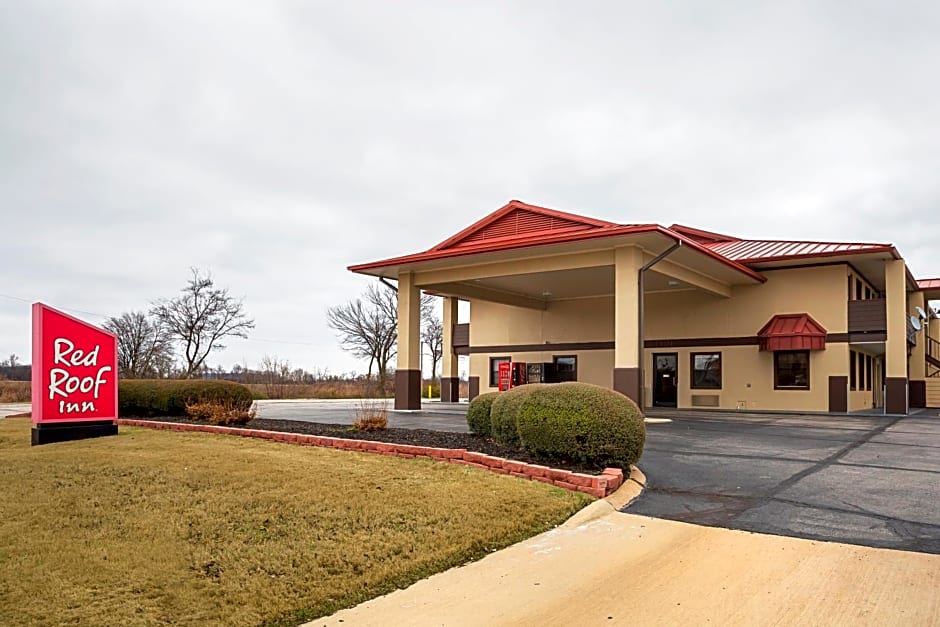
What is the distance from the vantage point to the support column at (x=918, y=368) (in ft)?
99.2

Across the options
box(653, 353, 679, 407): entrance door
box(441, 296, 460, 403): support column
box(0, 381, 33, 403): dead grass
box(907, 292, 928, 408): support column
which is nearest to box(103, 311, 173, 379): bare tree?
box(0, 381, 33, 403): dead grass

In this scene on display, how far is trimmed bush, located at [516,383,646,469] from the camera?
899 centimetres

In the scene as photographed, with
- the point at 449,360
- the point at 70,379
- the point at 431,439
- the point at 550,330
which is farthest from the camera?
the point at 449,360

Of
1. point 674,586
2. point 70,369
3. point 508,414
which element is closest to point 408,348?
point 70,369

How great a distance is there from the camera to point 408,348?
80.1ft

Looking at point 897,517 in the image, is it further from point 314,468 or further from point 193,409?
point 193,409

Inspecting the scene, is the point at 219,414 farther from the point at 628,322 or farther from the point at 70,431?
the point at 628,322

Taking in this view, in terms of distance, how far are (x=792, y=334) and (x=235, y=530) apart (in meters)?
22.0

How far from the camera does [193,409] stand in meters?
14.5

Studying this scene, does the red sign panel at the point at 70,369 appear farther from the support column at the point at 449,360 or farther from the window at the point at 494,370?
the support column at the point at 449,360

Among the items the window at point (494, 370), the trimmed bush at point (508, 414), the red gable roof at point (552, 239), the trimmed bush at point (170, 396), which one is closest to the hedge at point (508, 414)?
the trimmed bush at point (508, 414)

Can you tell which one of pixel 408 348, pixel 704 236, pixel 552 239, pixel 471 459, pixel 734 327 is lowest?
pixel 471 459

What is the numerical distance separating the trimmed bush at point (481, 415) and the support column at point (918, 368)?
25381 mm

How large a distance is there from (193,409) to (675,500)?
399 inches
